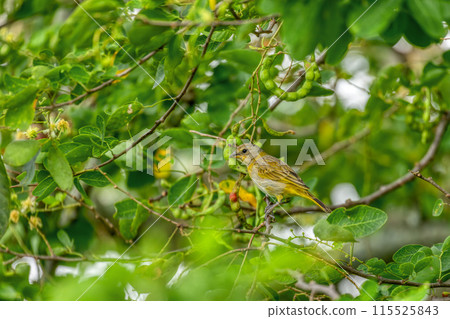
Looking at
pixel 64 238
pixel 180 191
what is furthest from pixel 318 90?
pixel 64 238

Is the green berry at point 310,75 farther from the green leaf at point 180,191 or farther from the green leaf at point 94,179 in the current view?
the green leaf at point 94,179

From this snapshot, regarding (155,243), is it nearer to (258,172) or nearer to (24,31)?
(258,172)

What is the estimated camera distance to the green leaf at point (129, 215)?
2336 millimetres

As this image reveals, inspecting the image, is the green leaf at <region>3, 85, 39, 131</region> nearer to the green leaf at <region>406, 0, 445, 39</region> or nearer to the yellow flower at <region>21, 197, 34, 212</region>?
the yellow flower at <region>21, 197, 34, 212</region>

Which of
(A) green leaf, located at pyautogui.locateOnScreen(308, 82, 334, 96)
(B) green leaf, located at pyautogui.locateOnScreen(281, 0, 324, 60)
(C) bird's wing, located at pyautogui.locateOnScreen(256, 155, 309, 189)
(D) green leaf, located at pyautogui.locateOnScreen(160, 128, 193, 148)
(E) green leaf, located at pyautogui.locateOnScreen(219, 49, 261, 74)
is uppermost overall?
(B) green leaf, located at pyautogui.locateOnScreen(281, 0, 324, 60)

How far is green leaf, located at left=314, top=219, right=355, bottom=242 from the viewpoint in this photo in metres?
1.60

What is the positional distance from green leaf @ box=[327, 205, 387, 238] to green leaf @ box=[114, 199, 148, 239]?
97 cm

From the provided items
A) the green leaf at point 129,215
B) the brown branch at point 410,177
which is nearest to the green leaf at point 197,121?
the green leaf at point 129,215

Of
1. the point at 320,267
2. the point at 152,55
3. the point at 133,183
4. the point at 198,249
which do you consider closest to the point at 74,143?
the point at 152,55

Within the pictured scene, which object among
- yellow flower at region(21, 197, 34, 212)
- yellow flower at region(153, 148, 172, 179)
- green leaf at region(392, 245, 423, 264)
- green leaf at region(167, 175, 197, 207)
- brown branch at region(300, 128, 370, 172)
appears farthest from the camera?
brown branch at region(300, 128, 370, 172)

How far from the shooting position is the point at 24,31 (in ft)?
10.8

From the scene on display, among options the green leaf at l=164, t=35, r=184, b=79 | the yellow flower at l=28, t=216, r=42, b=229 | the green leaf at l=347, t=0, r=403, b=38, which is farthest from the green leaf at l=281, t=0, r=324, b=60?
the yellow flower at l=28, t=216, r=42, b=229

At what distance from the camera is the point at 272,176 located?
2.32 metres

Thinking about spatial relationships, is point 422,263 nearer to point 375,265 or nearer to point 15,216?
point 375,265
